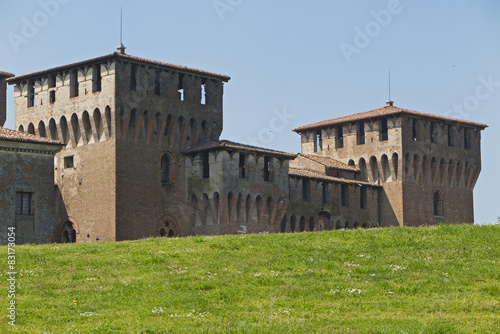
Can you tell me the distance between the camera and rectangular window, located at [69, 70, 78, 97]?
4709cm

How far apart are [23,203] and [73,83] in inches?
385

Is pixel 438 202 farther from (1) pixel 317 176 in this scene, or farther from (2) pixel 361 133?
(1) pixel 317 176

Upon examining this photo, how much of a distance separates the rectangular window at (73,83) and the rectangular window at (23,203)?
8.96 meters

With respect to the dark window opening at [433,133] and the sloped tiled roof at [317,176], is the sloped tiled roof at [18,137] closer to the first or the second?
the sloped tiled roof at [317,176]

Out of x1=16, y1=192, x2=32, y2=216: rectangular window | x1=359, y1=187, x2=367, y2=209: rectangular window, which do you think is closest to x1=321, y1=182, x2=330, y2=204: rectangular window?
x1=359, y1=187, x2=367, y2=209: rectangular window

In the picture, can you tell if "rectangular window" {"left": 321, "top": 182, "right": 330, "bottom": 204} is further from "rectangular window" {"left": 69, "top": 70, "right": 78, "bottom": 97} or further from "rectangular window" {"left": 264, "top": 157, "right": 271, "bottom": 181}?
"rectangular window" {"left": 69, "top": 70, "right": 78, "bottom": 97}

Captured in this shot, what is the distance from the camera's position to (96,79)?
152ft

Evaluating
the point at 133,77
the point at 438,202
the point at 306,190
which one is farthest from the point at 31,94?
the point at 438,202

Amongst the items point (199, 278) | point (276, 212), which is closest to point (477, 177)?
point (276, 212)

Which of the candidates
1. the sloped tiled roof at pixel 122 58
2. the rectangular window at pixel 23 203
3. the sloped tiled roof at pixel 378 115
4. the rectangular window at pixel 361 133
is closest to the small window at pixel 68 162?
the sloped tiled roof at pixel 122 58

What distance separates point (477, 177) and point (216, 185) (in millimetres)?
25760

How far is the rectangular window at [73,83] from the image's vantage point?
47.1 metres

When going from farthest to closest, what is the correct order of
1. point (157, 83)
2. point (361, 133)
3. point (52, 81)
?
point (361, 133), point (52, 81), point (157, 83)

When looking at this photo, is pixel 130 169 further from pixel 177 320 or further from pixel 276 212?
pixel 177 320
